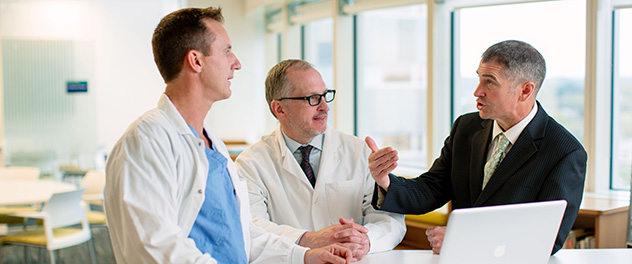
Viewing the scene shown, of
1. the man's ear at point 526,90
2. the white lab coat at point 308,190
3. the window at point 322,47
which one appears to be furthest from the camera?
the window at point 322,47

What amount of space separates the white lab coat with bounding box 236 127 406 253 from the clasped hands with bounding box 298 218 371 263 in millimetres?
182

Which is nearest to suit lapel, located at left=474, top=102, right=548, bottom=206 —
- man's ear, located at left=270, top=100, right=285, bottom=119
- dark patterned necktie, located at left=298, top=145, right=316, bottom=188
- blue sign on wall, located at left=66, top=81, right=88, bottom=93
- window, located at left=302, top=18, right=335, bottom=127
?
dark patterned necktie, located at left=298, top=145, right=316, bottom=188

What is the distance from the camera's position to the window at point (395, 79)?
5586 millimetres

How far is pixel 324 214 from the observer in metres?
2.54

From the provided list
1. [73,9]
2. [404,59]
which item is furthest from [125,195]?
[73,9]

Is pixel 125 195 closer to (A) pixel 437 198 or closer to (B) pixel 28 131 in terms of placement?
(A) pixel 437 198

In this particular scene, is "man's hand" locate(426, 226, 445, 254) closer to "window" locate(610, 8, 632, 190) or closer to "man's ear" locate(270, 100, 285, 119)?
"man's ear" locate(270, 100, 285, 119)

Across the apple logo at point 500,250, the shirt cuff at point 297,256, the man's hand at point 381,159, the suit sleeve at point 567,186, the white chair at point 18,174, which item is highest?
the man's hand at point 381,159

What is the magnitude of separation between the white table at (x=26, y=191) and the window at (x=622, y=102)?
4.44 meters

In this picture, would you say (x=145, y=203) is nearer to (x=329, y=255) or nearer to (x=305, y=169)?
(x=329, y=255)

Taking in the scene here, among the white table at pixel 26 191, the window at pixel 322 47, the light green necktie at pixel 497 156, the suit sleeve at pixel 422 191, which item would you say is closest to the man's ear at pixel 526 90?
the light green necktie at pixel 497 156

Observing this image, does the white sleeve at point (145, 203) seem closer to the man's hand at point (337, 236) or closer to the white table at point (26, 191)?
the man's hand at point (337, 236)

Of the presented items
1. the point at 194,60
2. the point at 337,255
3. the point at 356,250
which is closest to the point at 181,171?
the point at 194,60

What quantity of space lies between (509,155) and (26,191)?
4.40m
